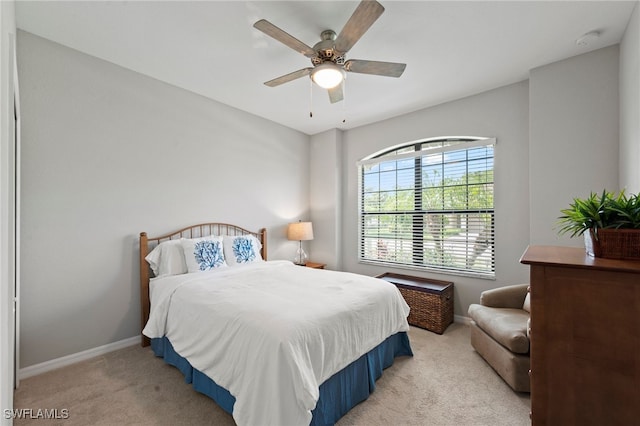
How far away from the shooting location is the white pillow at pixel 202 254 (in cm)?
286

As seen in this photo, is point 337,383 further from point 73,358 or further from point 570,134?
point 570,134

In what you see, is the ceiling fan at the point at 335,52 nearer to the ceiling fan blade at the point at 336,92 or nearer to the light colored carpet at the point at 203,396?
the ceiling fan blade at the point at 336,92

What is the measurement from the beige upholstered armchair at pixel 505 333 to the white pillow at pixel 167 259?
2.87m

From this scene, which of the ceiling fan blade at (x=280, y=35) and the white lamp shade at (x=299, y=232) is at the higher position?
the ceiling fan blade at (x=280, y=35)

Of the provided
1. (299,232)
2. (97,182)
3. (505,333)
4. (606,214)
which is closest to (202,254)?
(97,182)

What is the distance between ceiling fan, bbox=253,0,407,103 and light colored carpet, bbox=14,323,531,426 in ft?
7.91

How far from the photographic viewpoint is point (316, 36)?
7.58 feet

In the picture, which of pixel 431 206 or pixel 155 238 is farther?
pixel 431 206

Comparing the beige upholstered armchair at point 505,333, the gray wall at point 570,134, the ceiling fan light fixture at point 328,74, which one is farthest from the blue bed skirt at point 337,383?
the ceiling fan light fixture at point 328,74

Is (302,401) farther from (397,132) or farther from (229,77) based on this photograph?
(397,132)

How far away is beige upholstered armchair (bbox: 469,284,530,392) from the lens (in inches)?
80.3

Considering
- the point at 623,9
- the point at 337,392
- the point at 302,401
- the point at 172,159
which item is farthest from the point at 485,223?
the point at 172,159

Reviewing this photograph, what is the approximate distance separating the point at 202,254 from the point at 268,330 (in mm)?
1657

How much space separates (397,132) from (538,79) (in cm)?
167
